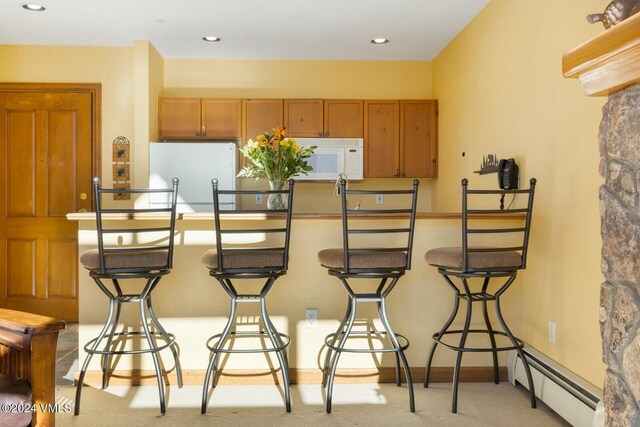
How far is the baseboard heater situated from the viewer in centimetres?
235

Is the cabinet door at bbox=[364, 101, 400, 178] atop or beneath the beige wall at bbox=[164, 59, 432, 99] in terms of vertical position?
beneath

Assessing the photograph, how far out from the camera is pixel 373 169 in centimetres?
520

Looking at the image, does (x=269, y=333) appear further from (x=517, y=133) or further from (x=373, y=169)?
(x=373, y=169)

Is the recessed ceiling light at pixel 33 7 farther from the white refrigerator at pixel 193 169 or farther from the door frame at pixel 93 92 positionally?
the white refrigerator at pixel 193 169

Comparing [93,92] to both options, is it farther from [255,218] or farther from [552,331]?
[552,331]

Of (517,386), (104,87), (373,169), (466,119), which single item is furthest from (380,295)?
(104,87)

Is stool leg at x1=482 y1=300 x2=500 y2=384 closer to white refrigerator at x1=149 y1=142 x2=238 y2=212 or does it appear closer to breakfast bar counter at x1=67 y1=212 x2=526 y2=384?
breakfast bar counter at x1=67 y1=212 x2=526 y2=384

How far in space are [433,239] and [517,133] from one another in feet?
2.96

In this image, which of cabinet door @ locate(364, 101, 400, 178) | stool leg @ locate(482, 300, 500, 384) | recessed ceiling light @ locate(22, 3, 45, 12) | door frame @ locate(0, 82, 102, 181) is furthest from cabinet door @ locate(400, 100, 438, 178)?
recessed ceiling light @ locate(22, 3, 45, 12)

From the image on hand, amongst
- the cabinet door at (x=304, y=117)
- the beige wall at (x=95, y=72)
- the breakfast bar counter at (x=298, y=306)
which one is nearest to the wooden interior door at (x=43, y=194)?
the beige wall at (x=95, y=72)

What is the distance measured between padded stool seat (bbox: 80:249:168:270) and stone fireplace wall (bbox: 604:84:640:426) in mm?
2037

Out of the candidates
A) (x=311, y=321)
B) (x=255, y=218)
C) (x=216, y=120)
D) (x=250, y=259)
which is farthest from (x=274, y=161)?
(x=216, y=120)

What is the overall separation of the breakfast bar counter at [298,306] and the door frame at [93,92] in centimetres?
208

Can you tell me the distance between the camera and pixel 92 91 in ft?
16.3
